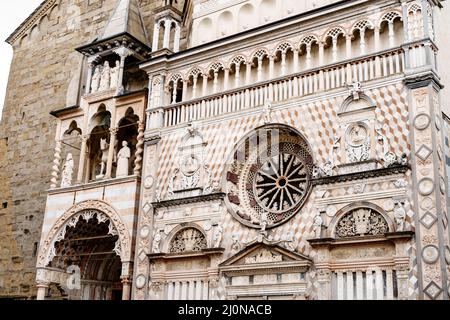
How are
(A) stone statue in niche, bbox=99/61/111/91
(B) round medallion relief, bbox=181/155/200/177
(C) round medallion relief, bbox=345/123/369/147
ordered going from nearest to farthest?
(C) round medallion relief, bbox=345/123/369/147 < (B) round medallion relief, bbox=181/155/200/177 < (A) stone statue in niche, bbox=99/61/111/91

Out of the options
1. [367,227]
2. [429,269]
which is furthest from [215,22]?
[429,269]

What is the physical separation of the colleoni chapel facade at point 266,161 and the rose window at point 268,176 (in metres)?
0.04

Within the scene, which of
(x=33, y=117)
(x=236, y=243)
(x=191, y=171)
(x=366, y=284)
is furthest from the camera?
(x=33, y=117)

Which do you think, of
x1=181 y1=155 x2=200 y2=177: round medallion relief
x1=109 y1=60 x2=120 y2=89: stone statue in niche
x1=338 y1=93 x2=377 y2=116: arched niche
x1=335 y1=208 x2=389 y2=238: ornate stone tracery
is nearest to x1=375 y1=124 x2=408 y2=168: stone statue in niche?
x1=338 y1=93 x2=377 y2=116: arched niche

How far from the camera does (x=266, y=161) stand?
1609 centimetres

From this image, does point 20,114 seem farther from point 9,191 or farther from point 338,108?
point 338,108

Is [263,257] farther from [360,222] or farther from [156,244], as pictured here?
[156,244]

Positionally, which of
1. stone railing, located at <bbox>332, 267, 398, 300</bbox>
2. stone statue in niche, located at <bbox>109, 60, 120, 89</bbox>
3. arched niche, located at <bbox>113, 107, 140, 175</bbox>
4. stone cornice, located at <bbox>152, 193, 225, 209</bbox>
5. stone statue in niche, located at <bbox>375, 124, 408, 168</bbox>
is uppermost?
stone statue in niche, located at <bbox>109, 60, 120, 89</bbox>

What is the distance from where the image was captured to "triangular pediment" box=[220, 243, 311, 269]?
1421 centimetres

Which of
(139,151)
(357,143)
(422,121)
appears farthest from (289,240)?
(139,151)

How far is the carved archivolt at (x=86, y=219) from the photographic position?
17705 millimetres

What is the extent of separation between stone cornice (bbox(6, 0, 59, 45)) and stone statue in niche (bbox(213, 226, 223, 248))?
16542mm

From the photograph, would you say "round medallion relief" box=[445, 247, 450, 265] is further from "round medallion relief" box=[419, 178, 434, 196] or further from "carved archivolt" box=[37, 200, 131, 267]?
"carved archivolt" box=[37, 200, 131, 267]

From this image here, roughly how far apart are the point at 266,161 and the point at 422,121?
429 cm
